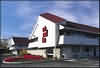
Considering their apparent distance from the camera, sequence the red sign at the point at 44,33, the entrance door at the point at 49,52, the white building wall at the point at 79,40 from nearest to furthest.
A: the white building wall at the point at 79,40 < the entrance door at the point at 49,52 < the red sign at the point at 44,33

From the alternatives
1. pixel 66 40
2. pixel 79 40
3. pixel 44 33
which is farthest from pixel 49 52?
pixel 79 40

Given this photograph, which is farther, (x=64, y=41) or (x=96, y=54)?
(x=96, y=54)

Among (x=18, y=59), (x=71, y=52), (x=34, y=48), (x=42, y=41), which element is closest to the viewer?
(x=18, y=59)

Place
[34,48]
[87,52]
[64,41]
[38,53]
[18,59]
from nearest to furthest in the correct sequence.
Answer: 1. [18,59]
2. [64,41]
3. [87,52]
4. [38,53]
5. [34,48]

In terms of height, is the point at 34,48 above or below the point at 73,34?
below

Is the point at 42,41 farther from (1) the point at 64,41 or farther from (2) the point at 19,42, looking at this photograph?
(2) the point at 19,42

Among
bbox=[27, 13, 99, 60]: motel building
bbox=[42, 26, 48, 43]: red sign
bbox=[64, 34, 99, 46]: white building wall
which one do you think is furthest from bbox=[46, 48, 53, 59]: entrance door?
bbox=[64, 34, 99, 46]: white building wall

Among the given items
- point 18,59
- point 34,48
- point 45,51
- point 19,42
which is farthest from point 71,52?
point 19,42

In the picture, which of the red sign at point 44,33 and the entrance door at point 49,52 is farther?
the red sign at point 44,33

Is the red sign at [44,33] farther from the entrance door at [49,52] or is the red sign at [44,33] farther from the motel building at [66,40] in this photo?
the entrance door at [49,52]

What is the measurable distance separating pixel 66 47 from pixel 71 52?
49.6 inches

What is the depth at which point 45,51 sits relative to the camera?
29844 mm

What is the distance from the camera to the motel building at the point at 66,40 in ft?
84.4

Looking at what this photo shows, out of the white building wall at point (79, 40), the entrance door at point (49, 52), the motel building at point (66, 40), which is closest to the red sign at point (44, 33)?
the motel building at point (66, 40)
